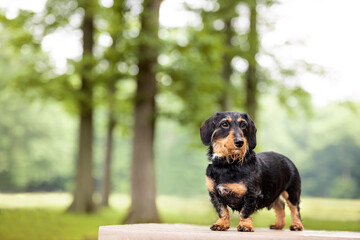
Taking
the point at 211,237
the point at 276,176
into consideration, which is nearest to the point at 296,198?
the point at 276,176

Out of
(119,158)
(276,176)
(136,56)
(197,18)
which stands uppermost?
(197,18)

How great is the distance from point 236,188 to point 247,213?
0.81 ft

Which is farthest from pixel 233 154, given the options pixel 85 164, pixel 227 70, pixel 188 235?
pixel 85 164

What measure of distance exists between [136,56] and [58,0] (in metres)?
5.46

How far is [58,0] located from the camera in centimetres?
1666

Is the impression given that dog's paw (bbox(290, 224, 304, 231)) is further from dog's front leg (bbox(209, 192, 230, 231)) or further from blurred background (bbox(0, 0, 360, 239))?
blurred background (bbox(0, 0, 360, 239))

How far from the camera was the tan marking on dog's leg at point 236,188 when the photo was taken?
12.3ft

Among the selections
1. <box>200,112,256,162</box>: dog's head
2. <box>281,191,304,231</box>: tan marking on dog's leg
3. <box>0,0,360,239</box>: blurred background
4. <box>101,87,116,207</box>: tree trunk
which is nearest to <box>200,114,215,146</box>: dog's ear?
<box>200,112,256,162</box>: dog's head

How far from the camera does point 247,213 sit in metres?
3.81

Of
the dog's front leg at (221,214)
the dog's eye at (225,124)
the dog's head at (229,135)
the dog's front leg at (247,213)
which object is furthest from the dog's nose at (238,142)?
the dog's front leg at (221,214)

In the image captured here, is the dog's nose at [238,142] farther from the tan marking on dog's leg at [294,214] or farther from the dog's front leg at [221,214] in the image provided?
the tan marking on dog's leg at [294,214]

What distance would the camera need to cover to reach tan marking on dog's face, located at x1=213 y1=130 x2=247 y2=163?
12.0 feet

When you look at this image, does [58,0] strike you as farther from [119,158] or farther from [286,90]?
[119,158]

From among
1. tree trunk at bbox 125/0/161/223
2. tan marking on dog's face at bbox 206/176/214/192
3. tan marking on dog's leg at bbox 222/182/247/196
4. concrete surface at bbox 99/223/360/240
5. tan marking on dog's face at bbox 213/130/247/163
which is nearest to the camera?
concrete surface at bbox 99/223/360/240
